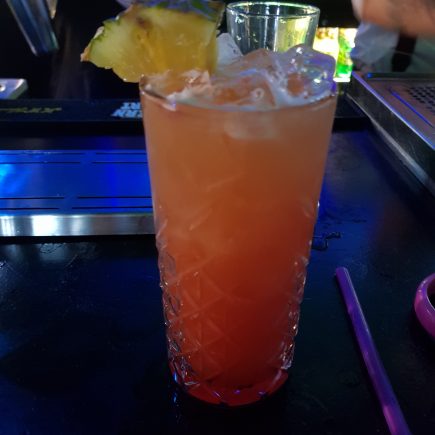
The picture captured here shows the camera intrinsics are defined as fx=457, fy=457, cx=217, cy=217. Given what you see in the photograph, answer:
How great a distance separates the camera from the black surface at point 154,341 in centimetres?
53

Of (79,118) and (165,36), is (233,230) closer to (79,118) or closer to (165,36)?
(165,36)

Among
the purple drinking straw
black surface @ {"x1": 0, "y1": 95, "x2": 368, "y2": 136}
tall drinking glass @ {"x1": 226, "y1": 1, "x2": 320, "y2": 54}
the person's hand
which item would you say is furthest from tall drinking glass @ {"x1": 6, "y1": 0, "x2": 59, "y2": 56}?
the person's hand

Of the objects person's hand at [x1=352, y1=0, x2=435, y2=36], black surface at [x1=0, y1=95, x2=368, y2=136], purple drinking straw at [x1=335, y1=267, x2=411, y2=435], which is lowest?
black surface at [x1=0, y1=95, x2=368, y2=136]

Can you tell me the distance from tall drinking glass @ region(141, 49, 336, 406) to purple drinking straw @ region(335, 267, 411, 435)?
10cm

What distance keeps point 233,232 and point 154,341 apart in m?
0.24

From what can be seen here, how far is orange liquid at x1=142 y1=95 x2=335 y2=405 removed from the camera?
1.43ft

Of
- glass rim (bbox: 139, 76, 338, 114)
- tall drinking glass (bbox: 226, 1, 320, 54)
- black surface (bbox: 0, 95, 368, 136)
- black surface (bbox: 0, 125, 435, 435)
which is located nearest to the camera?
glass rim (bbox: 139, 76, 338, 114)

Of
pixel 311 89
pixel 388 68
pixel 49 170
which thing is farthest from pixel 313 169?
pixel 388 68

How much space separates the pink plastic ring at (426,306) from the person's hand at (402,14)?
5.03 ft

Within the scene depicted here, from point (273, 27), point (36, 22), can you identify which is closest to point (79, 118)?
point (36, 22)

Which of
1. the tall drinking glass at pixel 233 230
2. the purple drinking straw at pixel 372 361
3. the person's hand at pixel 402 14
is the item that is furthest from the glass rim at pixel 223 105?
the person's hand at pixel 402 14

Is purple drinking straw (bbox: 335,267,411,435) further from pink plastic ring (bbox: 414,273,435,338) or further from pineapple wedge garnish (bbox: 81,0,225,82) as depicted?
pineapple wedge garnish (bbox: 81,0,225,82)

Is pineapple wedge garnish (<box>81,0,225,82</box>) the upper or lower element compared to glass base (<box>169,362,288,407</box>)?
upper

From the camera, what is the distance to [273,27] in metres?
1.11
